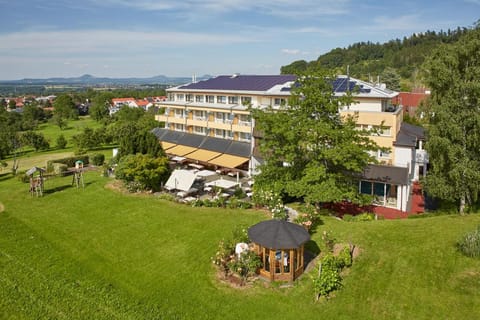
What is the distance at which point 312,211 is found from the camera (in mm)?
26969

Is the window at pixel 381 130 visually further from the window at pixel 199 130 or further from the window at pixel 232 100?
the window at pixel 199 130

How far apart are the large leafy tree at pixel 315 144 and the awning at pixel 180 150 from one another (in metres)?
23.8

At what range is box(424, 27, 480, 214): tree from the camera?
26.2 meters

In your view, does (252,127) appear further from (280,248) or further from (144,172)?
(280,248)

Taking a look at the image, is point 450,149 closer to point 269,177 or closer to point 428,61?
point 428,61

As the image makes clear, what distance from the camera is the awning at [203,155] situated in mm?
49575

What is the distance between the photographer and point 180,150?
180ft

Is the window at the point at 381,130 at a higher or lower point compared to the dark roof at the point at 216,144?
higher

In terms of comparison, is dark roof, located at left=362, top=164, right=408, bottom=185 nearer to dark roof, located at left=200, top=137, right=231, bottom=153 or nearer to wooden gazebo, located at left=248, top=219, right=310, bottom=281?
wooden gazebo, located at left=248, top=219, right=310, bottom=281

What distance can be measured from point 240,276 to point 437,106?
20545 mm

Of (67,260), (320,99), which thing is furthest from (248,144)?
(67,260)

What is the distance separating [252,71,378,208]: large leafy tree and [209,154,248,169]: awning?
14489 millimetres

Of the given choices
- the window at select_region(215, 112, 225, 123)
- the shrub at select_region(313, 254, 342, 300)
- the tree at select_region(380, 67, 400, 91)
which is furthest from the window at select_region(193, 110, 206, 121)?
the tree at select_region(380, 67, 400, 91)

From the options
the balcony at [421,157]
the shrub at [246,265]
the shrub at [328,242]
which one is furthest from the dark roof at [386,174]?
the shrub at [246,265]
